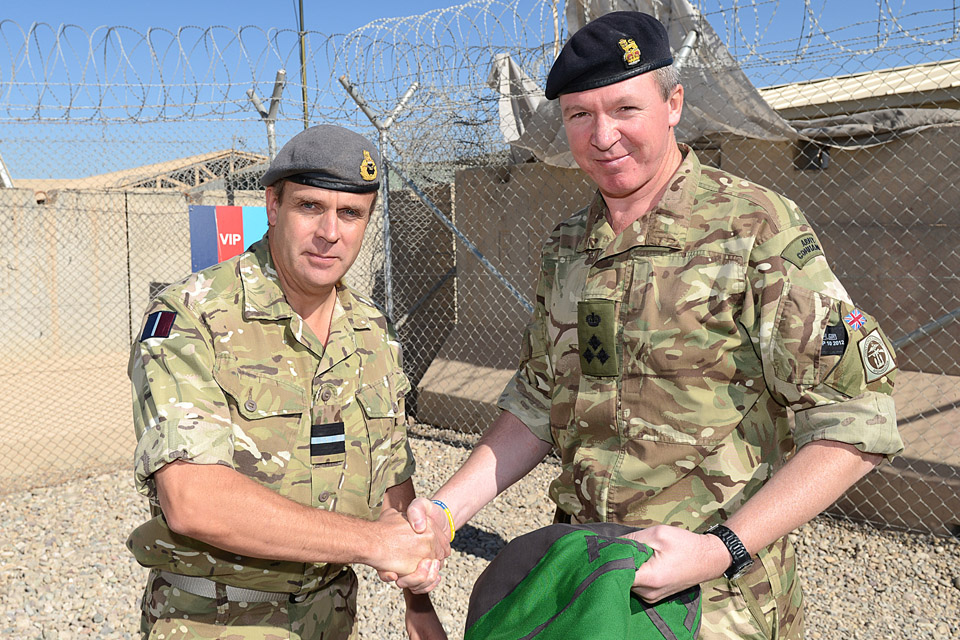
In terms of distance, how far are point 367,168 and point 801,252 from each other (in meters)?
1.10

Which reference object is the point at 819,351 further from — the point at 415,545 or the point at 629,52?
the point at 415,545

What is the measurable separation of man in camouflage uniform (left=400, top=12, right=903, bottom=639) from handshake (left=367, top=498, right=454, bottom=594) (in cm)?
37

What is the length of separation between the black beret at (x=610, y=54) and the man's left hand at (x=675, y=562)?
3.12 feet

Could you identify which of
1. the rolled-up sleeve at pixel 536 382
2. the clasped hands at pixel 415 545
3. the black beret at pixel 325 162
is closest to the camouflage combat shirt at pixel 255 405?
the clasped hands at pixel 415 545

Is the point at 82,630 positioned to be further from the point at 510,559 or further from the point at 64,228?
the point at 64,228

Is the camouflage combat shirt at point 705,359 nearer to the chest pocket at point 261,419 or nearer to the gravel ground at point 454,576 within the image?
the chest pocket at point 261,419

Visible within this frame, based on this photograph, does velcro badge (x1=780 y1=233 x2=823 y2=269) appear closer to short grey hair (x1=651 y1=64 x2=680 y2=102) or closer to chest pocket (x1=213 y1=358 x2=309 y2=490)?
short grey hair (x1=651 y1=64 x2=680 y2=102)

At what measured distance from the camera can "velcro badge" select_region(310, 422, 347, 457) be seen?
191cm

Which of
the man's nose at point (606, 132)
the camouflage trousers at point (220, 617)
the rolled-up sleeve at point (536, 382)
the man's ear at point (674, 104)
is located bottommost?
the camouflage trousers at point (220, 617)

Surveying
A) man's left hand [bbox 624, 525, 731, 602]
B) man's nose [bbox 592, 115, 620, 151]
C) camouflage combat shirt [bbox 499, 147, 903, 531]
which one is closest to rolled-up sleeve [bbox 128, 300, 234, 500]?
camouflage combat shirt [bbox 499, 147, 903, 531]

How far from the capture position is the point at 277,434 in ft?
6.04

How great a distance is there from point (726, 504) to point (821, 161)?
4029 mm

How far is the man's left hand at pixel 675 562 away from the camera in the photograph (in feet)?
4.23

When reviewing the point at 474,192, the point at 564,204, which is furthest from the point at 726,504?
the point at 474,192
